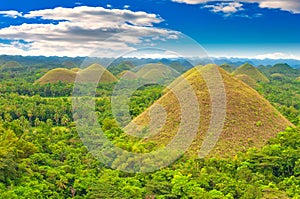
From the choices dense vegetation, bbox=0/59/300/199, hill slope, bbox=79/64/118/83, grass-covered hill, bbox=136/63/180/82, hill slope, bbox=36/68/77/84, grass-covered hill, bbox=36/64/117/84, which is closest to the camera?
dense vegetation, bbox=0/59/300/199

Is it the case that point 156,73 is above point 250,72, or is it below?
Answer: below

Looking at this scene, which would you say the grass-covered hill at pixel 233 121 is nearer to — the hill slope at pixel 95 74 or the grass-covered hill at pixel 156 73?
the grass-covered hill at pixel 156 73

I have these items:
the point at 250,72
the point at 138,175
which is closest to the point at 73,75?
the point at 250,72

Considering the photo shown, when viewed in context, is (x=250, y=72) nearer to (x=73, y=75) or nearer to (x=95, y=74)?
(x=95, y=74)

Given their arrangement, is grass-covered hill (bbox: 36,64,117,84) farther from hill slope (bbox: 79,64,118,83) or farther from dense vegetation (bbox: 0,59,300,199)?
dense vegetation (bbox: 0,59,300,199)

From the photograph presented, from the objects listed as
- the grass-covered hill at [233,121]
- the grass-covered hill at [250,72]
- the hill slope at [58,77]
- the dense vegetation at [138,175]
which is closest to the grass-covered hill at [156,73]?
the grass-covered hill at [233,121]

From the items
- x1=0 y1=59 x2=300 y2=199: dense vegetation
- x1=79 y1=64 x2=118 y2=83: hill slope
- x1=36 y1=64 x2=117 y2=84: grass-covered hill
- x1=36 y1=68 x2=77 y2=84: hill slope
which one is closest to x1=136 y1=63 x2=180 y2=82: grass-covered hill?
x1=79 y1=64 x2=118 y2=83: hill slope

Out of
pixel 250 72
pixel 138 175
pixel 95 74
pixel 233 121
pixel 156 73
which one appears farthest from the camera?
pixel 250 72

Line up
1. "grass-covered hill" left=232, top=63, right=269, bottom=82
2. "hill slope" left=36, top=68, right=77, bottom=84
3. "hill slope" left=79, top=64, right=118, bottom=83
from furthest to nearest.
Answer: "grass-covered hill" left=232, top=63, right=269, bottom=82 → "hill slope" left=36, top=68, right=77, bottom=84 → "hill slope" left=79, top=64, right=118, bottom=83
